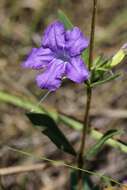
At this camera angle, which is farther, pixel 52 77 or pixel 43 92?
pixel 43 92

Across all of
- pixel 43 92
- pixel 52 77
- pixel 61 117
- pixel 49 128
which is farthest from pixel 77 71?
pixel 43 92

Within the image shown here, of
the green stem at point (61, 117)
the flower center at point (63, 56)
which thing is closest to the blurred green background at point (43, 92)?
the green stem at point (61, 117)

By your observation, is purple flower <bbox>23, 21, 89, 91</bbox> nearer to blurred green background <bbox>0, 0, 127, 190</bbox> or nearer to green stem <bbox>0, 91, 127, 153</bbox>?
green stem <bbox>0, 91, 127, 153</bbox>

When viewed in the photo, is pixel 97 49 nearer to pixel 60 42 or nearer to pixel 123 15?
pixel 123 15

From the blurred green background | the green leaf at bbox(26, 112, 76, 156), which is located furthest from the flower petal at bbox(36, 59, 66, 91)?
the blurred green background

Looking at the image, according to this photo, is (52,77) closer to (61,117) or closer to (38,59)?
(38,59)

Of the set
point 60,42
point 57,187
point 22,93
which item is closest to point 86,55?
point 60,42
